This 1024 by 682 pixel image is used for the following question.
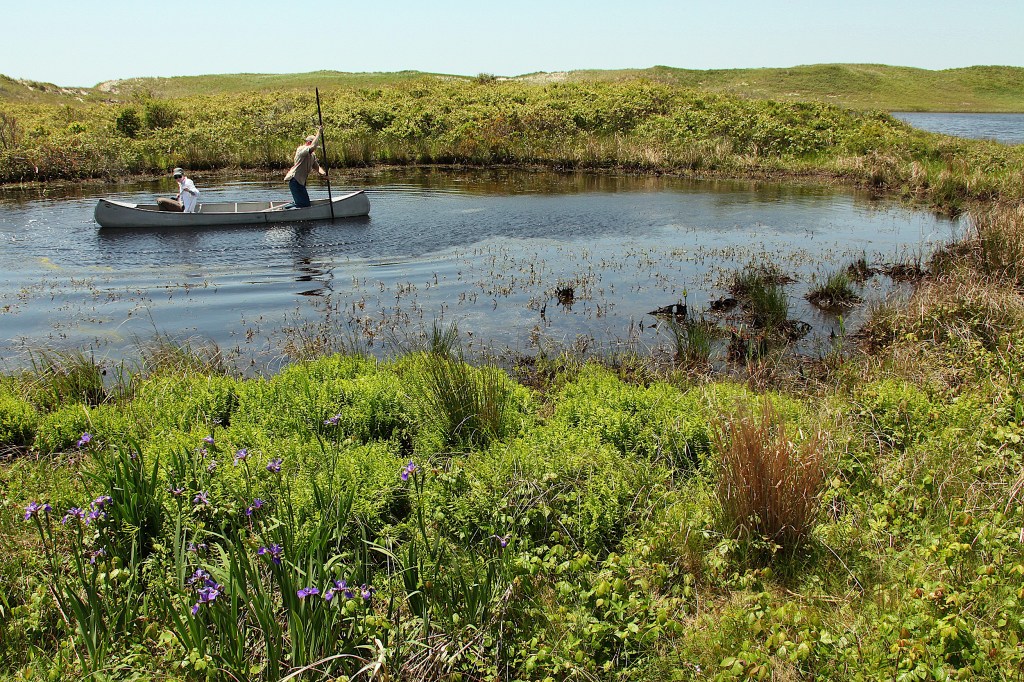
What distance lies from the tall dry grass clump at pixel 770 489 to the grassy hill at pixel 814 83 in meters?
77.6

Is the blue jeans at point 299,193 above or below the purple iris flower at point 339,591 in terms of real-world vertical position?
above

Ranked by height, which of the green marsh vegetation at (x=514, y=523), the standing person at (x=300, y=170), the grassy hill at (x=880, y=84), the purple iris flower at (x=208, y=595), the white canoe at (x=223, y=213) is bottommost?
the green marsh vegetation at (x=514, y=523)

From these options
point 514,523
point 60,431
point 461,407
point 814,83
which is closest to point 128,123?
point 60,431

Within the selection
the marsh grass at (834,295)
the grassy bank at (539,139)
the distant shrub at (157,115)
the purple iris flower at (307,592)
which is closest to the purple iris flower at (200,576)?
the purple iris flower at (307,592)

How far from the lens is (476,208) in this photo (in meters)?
21.6

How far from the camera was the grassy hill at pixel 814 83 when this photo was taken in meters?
82.8

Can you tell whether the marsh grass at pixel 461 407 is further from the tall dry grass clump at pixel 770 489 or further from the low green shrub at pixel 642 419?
the tall dry grass clump at pixel 770 489

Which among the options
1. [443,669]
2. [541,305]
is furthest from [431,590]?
[541,305]

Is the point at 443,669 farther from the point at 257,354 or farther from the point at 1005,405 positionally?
the point at 257,354

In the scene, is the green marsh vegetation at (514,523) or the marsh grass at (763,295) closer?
the green marsh vegetation at (514,523)

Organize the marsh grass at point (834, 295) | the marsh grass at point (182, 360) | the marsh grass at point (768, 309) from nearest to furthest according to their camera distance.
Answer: the marsh grass at point (182, 360) < the marsh grass at point (768, 309) < the marsh grass at point (834, 295)

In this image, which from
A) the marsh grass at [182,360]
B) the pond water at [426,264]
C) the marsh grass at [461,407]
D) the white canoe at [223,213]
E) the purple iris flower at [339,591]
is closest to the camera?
the purple iris flower at [339,591]

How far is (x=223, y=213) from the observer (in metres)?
17.6

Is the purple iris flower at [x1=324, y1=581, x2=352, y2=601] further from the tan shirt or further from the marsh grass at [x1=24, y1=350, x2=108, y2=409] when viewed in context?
the tan shirt
